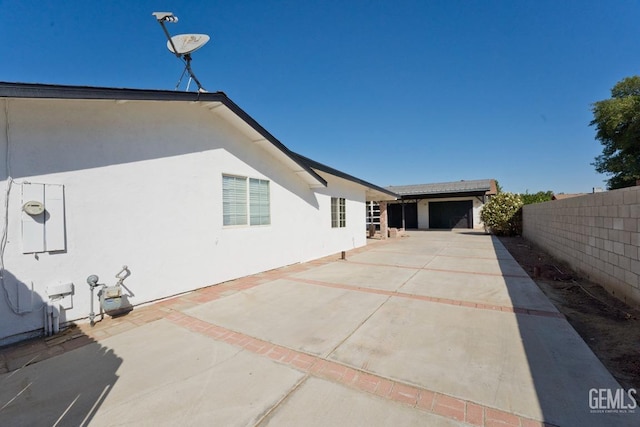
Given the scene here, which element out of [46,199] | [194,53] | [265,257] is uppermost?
[194,53]

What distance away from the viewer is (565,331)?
3.88 meters

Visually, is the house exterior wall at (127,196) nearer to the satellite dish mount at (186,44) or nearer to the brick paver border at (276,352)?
the brick paver border at (276,352)

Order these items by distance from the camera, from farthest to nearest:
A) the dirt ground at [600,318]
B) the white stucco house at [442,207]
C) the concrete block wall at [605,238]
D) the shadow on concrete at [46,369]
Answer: the white stucco house at [442,207] → the concrete block wall at [605,238] → the dirt ground at [600,318] → the shadow on concrete at [46,369]

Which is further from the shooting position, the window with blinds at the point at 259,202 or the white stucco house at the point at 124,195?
the window with blinds at the point at 259,202

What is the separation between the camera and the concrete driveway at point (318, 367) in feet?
7.63

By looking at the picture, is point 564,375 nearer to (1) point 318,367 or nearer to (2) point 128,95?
(1) point 318,367

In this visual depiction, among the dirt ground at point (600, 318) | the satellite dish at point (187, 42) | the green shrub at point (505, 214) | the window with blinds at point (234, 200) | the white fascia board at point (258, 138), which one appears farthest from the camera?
the green shrub at point (505, 214)

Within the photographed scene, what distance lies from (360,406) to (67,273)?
4.78 m

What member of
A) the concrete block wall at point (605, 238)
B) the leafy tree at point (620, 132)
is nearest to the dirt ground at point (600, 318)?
the concrete block wall at point (605, 238)

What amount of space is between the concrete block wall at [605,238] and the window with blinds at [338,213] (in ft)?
26.1

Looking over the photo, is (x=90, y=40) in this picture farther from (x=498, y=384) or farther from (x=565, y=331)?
(x=565, y=331)

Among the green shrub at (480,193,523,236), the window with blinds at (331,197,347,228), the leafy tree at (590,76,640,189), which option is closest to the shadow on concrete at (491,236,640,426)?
the window with blinds at (331,197,347,228)

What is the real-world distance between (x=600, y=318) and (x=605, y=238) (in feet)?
7.05

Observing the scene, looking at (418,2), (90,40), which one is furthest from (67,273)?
(418,2)
